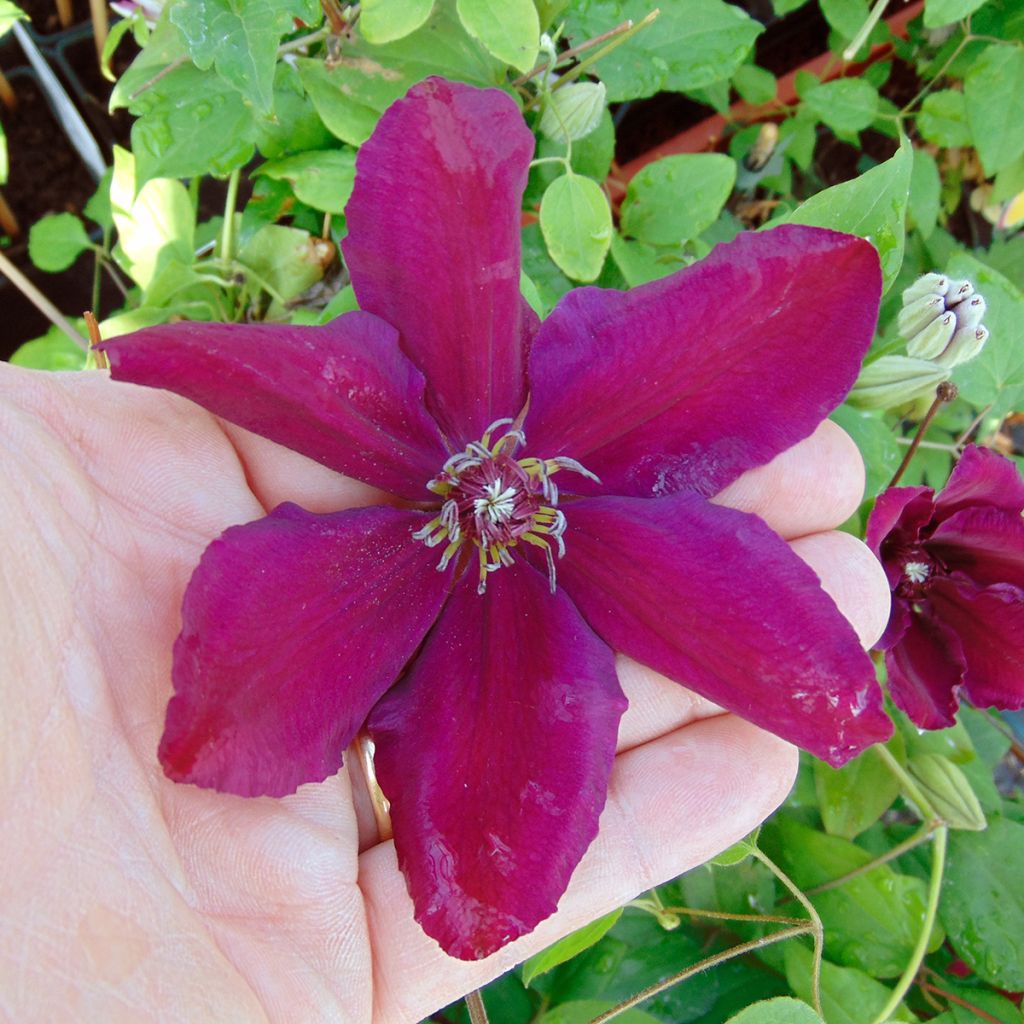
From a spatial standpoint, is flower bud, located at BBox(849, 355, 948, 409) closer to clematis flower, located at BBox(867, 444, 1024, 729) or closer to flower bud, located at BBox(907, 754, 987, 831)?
clematis flower, located at BBox(867, 444, 1024, 729)

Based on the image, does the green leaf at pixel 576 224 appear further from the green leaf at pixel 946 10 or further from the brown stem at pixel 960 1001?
the brown stem at pixel 960 1001

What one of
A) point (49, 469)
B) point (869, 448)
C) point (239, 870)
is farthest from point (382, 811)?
point (869, 448)

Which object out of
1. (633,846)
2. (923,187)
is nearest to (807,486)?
(633,846)

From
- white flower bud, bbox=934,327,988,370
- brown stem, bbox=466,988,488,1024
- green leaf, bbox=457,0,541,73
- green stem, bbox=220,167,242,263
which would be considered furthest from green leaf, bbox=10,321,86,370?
white flower bud, bbox=934,327,988,370

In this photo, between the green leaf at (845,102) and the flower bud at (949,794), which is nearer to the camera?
the flower bud at (949,794)

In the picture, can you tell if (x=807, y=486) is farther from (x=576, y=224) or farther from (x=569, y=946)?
(x=569, y=946)


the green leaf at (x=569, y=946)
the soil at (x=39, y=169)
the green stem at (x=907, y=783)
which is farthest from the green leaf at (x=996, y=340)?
the soil at (x=39, y=169)
